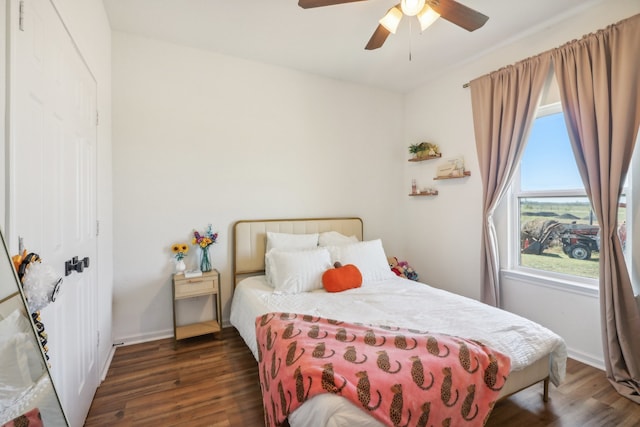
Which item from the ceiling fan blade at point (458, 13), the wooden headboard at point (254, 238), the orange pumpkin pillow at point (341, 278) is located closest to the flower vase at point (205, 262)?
the wooden headboard at point (254, 238)

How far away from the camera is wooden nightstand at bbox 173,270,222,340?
258 centimetres

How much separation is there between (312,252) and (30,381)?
2083 mm

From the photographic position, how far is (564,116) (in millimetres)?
2312

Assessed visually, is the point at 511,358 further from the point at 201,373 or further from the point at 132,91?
the point at 132,91

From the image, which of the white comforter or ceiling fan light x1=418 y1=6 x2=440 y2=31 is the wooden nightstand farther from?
ceiling fan light x1=418 y1=6 x2=440 y2=31

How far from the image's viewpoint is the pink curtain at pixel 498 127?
8.33ft

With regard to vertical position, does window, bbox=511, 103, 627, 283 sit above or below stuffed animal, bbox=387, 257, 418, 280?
above

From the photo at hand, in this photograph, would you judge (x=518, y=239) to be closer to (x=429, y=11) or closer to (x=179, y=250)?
(x=429, y=11)

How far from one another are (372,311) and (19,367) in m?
1.75

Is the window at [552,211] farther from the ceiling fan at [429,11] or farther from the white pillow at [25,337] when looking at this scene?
the white pillow at [25,337]

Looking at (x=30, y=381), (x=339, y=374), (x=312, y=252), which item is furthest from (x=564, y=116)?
(x=30, y=381)

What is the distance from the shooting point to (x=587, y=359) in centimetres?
232

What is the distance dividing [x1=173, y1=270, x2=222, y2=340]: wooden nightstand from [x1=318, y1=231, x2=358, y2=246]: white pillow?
1.13 meters

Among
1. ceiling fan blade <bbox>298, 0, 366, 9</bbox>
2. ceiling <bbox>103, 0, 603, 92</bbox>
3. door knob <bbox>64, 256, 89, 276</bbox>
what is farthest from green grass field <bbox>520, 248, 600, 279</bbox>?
door knob <bbox>64, 256, 89, 276</bbox>
